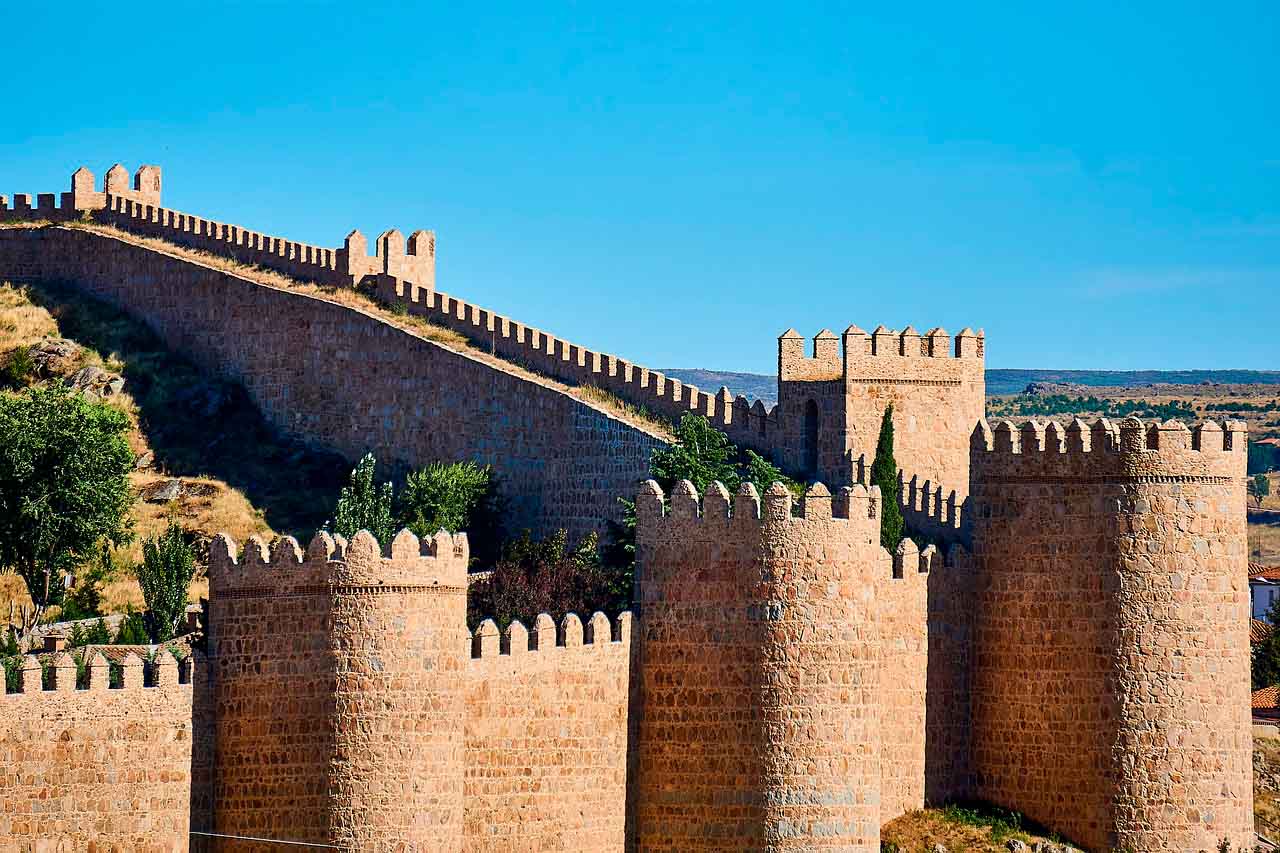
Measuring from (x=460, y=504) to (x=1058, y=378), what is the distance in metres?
87.7

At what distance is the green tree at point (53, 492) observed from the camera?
4700 cm

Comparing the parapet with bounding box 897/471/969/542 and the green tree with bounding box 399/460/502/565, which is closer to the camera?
the parapet with bounding box 897/471/969/542

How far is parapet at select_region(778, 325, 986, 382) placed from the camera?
48.8 meters

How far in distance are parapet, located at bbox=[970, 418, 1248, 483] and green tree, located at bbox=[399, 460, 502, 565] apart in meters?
11.9

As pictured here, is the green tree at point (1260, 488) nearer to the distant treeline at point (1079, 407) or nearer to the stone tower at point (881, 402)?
the distant treeline at point (1079, 407)

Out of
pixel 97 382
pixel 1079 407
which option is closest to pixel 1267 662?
pixel 97 382

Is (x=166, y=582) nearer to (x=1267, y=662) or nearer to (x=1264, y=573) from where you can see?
(x=1267, y=662)

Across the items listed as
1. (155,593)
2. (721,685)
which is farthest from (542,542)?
(721,685)

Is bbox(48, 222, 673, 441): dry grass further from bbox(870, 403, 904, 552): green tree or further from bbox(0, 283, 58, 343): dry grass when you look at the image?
bbox(870, 403, 904, 552): green tree

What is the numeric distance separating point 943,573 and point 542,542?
397 inches

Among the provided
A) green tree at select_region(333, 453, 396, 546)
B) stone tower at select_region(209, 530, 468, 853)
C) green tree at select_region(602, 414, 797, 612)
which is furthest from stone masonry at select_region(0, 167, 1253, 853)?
green tree at select_region(333, 453, 396, 546)

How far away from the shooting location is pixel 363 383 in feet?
180

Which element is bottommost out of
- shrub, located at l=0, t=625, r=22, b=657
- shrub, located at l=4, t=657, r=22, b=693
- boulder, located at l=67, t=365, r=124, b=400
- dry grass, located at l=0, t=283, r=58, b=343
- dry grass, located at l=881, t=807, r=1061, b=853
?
dry grass, located at l=881, t=807, r=1061, b=853

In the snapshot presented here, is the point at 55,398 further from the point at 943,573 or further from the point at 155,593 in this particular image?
the point at 943,573
